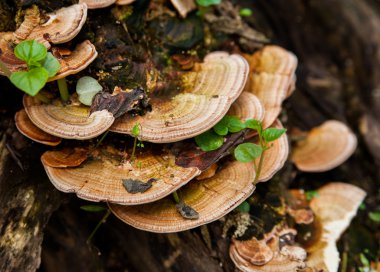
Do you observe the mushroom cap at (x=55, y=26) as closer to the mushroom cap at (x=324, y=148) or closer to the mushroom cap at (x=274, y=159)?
the mushroom cap at (x=274, y=159)

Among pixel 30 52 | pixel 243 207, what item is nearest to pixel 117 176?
pixel 30 52

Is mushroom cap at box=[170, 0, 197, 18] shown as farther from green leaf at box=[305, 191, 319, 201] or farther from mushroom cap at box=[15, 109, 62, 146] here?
green leaf at box=[305, 191, 319, 201]

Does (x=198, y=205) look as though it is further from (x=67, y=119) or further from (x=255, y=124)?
(x=67, y=119)

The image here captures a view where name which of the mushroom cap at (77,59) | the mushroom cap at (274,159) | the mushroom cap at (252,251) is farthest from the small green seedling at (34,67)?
the mushroom cap at (252,251)

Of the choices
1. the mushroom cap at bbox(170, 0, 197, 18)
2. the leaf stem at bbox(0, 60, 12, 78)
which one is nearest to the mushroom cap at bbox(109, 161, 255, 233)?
the leaf stem at bbox(0, 60, 12, 78)

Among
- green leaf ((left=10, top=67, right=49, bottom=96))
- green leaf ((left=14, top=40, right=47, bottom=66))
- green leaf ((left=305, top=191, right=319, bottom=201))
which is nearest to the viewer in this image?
green leaf ((left=10, top=67, right=49, bottom=96))

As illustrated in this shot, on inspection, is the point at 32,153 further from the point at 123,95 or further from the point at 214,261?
the point at 214,261
